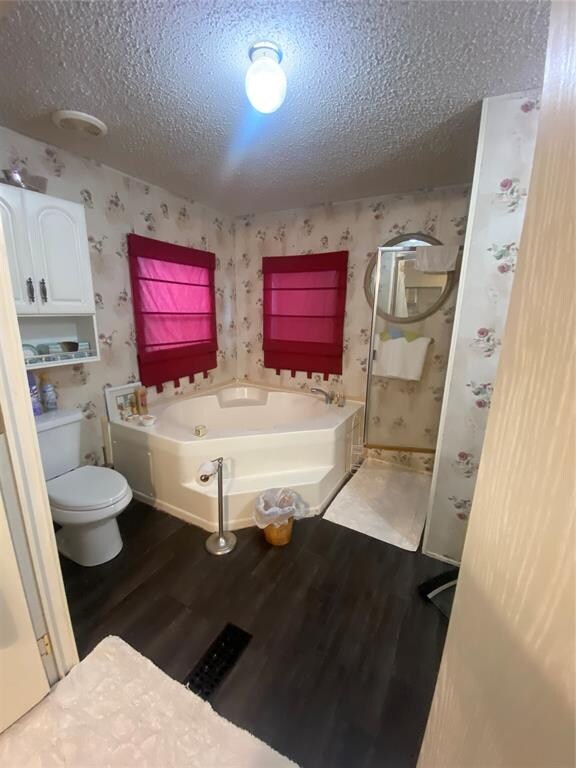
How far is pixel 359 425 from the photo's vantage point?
2.82 metres

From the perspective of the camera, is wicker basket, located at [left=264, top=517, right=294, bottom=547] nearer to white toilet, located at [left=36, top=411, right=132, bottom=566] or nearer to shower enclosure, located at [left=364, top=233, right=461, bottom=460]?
white toilet, located at [left=36, top=411, right=132, bottom=566]

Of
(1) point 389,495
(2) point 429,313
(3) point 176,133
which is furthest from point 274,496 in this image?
(3) point 176,133

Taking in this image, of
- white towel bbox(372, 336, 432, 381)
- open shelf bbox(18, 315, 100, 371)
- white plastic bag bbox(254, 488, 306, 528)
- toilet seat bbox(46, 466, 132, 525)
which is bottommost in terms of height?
white plastic bag bbox(254, 488, 306, 528)

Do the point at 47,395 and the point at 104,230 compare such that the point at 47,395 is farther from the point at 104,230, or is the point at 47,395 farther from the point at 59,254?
the point at 104,230

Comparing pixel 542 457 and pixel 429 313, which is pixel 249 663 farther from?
pixel 429 313

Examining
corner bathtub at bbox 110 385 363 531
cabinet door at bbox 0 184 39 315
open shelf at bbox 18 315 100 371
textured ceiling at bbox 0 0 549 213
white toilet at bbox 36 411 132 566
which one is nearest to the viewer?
textured ceiling at bbox 0 0 549 213

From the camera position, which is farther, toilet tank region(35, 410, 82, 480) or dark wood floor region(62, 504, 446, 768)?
toilet tank region(35, 410, 82, 480)

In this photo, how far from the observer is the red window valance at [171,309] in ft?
7.84

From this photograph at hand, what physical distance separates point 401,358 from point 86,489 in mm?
2310

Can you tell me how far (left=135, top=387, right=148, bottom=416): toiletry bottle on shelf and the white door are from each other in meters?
1.45

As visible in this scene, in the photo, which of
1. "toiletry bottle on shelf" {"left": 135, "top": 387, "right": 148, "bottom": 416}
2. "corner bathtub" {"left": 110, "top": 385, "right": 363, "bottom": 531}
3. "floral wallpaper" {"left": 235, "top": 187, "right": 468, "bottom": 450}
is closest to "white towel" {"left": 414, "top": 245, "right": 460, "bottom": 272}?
"floral wallpaper" {"left": 235, "top": 187, "right": 468, "bottom": 450}

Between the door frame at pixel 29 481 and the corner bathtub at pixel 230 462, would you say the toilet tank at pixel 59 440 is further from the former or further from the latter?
the door frame at pixel 29 481

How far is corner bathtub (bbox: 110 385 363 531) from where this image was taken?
6.54 ft

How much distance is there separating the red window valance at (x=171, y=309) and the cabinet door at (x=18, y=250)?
0.78m
